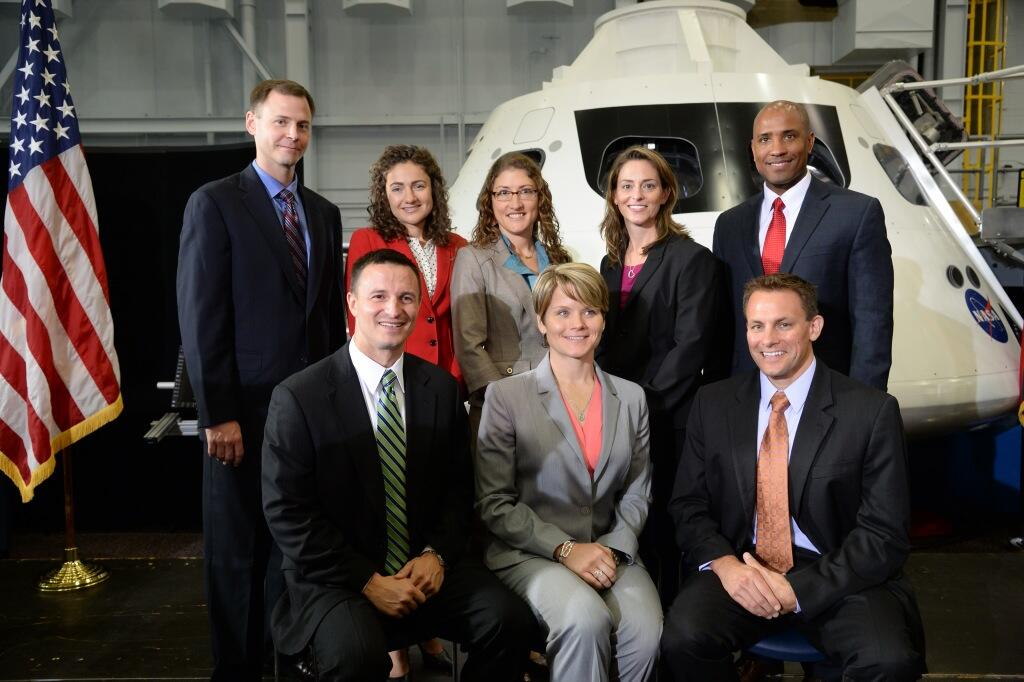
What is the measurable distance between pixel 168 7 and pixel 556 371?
32.5 feet

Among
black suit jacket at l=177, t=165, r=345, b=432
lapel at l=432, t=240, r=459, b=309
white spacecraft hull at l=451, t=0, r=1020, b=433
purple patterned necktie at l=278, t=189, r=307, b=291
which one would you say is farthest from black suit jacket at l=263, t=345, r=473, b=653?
white spacecraft hull at l=451, t=0, r=1020, b=433

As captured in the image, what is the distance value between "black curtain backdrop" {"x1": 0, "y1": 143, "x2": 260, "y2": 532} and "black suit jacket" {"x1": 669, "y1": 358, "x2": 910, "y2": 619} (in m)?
3.85

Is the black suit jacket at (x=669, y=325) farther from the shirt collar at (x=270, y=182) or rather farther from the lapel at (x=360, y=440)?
the shirt collar at (x=270, y=182)

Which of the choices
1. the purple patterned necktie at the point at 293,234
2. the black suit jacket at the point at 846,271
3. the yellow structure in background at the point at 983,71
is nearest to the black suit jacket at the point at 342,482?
the purple patterned necktie at the point at 293,234

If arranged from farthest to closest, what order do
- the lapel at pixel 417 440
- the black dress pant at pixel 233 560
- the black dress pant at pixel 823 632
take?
the black dress pant at pixel 233 560 → the lapel at pixel 417 440 → the black dress pant at pixel 823 632

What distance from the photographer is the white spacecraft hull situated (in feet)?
13.0

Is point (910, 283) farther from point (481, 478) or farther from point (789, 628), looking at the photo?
point (481, 478)

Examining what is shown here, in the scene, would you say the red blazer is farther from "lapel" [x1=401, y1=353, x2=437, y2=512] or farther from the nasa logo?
the nasa logo

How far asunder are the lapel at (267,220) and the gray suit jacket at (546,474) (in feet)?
2.59

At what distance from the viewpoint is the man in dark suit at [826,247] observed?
8.57ft

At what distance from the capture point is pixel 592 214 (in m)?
4.15

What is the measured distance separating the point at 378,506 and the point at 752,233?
1556 mm

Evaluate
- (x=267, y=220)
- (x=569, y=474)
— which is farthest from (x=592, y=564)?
(x=267, y=220)

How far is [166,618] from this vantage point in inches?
144
